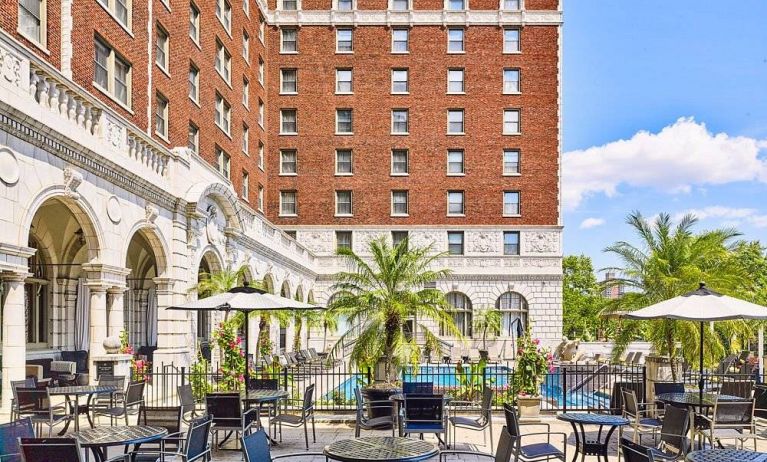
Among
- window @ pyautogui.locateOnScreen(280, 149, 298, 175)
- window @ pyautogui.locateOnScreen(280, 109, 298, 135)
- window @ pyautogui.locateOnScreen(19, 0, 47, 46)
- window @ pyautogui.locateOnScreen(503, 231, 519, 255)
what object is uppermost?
window @ pyautogui.locateOnScreen(280, 109, 298, 135)

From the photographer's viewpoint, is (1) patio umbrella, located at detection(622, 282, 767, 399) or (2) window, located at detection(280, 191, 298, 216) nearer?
(1) patio umbrella, located at detection(622, 282, 767, 399)

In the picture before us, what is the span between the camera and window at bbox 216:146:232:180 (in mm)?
30750

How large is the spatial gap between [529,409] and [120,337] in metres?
9.98

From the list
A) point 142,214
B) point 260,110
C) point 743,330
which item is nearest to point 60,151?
point 142,214

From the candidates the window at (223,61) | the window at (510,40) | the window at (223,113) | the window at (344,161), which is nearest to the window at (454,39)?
the window at (510,40)

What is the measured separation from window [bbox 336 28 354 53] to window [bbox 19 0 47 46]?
27737mm

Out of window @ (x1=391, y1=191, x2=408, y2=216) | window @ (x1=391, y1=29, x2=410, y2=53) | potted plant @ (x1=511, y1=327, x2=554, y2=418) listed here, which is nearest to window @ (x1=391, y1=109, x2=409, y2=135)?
window @ (x1=391, y1=191, x2=408, y2=216)

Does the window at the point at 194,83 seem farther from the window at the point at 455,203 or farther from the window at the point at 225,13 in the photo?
the window at the point at 455,203

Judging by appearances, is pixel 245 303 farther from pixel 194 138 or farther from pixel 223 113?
pixel 223 113

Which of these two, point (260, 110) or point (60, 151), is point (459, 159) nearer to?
point (260, 110)

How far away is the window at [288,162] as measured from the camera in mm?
42812

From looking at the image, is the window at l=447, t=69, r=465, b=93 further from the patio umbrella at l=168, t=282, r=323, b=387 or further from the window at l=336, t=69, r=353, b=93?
the patio umbrella at l=168, t=282, r=323, b=387

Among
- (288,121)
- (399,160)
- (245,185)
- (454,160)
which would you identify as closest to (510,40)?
(454,160)

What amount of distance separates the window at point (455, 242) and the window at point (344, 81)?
10272 mm
